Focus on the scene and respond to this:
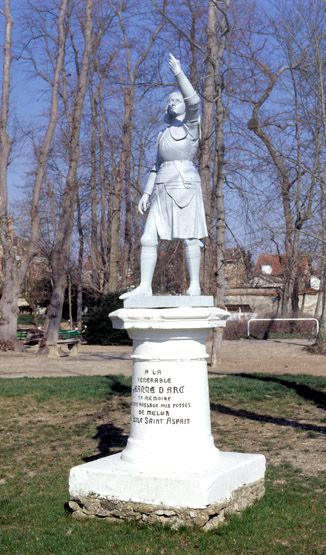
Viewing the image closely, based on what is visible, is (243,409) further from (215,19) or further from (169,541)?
(215,19)

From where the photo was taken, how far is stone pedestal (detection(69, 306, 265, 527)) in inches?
272

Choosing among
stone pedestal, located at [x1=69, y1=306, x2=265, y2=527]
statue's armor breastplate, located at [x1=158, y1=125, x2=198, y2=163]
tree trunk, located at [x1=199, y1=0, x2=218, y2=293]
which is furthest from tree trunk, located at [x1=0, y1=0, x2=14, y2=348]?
stone pedestal, located at [x1=69, y1=306, x2=265, y2=527]

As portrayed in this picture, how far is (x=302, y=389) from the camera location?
604 inches

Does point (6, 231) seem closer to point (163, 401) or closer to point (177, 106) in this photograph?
point (177, 106)

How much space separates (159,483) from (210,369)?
12442 mm

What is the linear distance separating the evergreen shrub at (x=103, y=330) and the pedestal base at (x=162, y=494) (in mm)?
20476

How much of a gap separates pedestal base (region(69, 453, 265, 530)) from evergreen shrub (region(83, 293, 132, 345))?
20476mm

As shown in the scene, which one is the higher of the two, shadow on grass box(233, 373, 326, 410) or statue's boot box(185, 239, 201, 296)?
statue's boot box(185, 239, 201, 296)

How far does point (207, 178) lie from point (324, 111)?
9780 mm

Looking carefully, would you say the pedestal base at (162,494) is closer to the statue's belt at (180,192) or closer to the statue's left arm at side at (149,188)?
the statue's belt at (180,192)

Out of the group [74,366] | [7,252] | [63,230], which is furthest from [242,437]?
[63,230]

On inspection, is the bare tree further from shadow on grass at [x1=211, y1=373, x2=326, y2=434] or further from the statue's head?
the statue's head

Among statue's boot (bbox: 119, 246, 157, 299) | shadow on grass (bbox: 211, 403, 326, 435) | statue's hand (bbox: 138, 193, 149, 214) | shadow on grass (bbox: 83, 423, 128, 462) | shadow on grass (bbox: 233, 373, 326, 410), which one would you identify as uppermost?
statue's hand (bbox: 138, 193, 149, 214)

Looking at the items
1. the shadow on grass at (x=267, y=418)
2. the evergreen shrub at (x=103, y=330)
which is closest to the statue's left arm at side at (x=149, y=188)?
the shadow on grass at (x=267, y=418)
